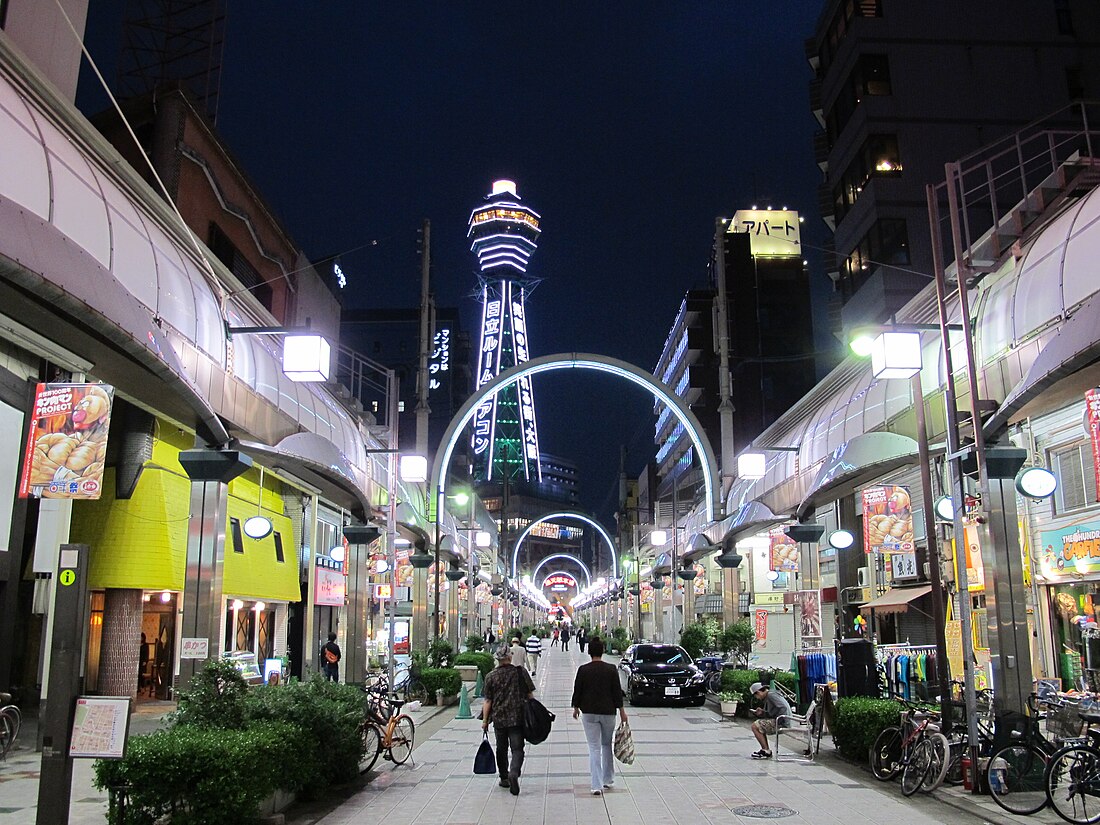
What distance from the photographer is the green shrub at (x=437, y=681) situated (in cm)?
2655

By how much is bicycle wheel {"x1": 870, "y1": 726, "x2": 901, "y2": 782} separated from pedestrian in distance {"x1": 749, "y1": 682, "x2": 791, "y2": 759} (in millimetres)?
2365

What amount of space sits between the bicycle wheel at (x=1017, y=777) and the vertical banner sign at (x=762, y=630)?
23481mm

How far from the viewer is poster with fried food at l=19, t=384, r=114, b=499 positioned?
33.4ft

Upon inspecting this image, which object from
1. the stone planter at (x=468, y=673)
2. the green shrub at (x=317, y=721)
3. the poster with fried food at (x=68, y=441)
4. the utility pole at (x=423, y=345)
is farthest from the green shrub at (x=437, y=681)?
the poster with fried food at (x=68, y=441)

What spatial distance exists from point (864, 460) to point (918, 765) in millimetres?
7392

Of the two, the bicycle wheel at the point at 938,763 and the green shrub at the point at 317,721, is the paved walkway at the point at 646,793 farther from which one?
the green shrub at the point at 317,721

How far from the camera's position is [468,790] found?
41.2ft

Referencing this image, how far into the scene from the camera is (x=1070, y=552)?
20.3 meters

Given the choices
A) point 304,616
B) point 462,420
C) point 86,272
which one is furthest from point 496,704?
point 462,420

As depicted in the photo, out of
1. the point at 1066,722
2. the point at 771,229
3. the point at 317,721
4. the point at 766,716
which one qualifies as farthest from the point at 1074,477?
the point at 771,229

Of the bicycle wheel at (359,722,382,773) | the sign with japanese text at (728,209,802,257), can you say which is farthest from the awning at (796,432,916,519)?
the sign with japanese text at (728,209,802,257)

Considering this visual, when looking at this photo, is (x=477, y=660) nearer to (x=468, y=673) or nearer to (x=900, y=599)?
(x=468, y=673)

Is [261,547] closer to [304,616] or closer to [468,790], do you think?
[304,616]

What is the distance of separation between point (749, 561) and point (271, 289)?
27299 millimetres
